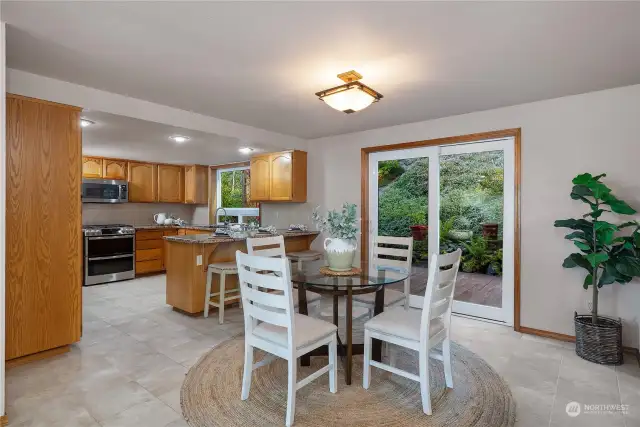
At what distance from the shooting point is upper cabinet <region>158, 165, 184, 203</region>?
264 inches

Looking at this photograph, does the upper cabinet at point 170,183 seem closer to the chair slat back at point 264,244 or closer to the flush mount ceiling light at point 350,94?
the chair slat back at point 264,244

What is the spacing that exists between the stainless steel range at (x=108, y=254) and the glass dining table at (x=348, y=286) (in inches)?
161

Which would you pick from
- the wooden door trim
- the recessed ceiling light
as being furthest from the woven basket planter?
the recessed ceiling light

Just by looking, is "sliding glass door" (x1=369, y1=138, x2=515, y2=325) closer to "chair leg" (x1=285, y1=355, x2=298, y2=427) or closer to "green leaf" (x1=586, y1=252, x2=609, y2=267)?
"green leaf" (x1=586, y1=252, x2=609, y2=267)

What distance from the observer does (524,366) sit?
2.64 m

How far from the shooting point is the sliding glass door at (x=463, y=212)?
3.58 meters

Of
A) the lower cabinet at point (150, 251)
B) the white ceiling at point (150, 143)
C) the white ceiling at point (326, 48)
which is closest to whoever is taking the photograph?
the white ceiling at point (326, 48)

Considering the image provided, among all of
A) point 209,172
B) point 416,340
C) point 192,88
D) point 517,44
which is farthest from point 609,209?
point 209,172

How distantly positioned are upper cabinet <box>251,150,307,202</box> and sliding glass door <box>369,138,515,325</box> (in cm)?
121

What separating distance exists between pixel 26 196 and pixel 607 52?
4095mm

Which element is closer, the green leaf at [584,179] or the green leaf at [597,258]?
the green leaf at [597,258]

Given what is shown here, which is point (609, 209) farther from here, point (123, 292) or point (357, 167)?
point (123, 292)

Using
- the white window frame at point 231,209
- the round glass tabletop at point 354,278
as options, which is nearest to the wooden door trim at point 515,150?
the round glass tabletop at point 354,278

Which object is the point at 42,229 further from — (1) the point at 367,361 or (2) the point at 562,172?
(2) the point at 562,172
